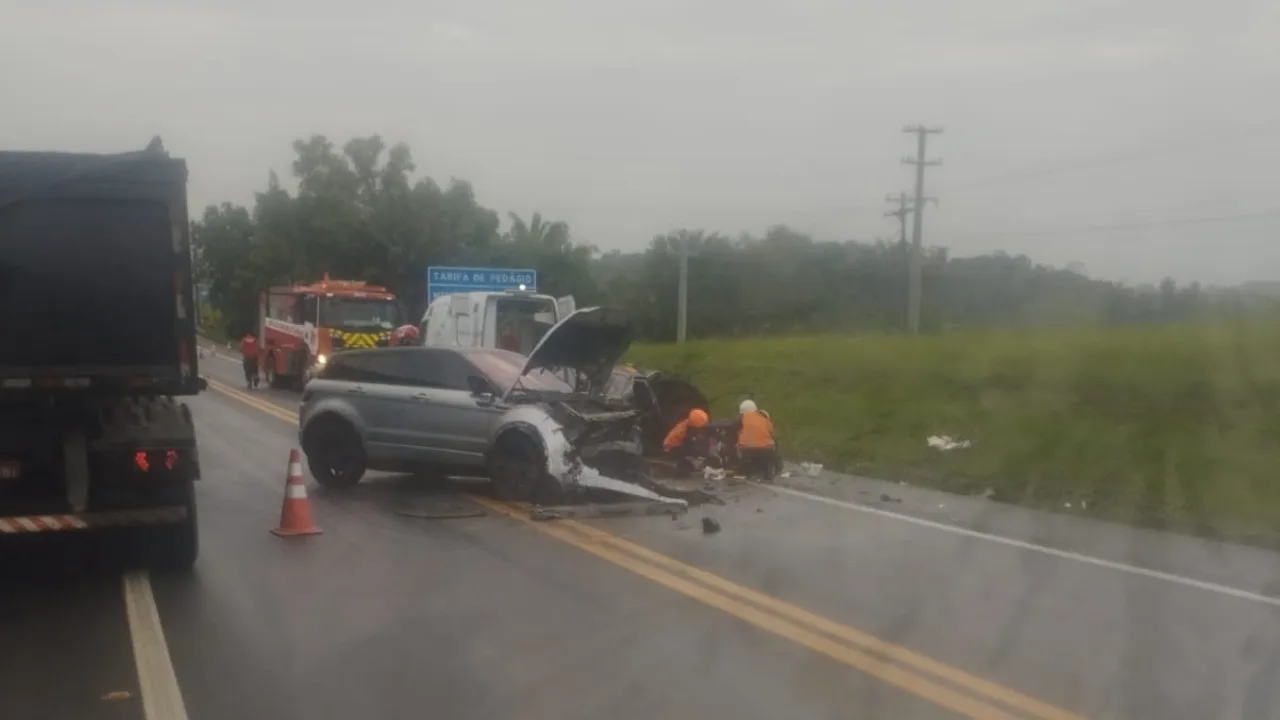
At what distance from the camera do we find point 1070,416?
1878 cm

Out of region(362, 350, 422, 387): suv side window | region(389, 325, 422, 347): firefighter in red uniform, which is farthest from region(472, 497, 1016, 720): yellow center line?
region(389, 325, 422, 347): firefighter in red uniform

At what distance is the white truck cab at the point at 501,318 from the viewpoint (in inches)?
1101

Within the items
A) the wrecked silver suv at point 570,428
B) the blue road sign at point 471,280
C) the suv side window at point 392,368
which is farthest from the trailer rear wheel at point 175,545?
the blue road sign at point 471,280

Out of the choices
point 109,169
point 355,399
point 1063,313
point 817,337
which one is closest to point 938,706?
point 109,169

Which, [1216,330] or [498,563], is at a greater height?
[1216,330]

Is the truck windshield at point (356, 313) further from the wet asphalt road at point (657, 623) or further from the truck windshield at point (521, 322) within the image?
the wet asphalt road at point (657, 623)

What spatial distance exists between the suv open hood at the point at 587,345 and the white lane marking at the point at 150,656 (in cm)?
516

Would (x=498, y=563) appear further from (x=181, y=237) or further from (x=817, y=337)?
(x=817, y=337)

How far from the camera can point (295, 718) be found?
6.20 meters

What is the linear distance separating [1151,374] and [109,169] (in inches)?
600

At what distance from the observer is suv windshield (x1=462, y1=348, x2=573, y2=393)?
47.4 feet

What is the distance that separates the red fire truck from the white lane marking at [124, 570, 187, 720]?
22.8 metres

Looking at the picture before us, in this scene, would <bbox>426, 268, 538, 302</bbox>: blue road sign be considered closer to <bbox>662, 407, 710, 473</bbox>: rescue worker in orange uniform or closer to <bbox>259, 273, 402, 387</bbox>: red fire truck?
<bbox>259, 273, 402, 387</bbox>: red fire truck

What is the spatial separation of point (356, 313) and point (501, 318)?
6424mm
